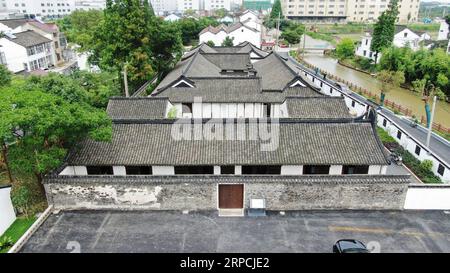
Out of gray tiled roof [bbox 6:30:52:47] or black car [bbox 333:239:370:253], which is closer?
black car [bbox 333:239:370:253]

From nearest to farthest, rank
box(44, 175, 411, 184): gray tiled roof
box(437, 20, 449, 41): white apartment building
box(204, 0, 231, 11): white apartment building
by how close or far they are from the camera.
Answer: box(44, 175, 411, 184): gray tiled roof, box(437, 20, 449, 41): white apartment building, box(204, 0, 231, 11): white apartment building

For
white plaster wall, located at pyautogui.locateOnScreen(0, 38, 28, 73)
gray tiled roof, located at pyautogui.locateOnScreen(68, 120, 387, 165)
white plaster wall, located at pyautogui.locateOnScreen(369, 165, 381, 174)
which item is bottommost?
white plaster wall, located at pyautogui.locateOnScreen(369, 165, 381, 174)

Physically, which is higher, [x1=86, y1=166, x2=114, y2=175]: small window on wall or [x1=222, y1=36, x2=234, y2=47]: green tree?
[x1=222, y1=36, x2=234, y2=47]: green tree

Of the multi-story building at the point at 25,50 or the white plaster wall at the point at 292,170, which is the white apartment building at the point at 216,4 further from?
the white plaster wall at the point at 292,170


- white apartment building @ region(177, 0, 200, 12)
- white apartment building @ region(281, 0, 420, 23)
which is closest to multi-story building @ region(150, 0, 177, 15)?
white apartment building @ region(177, 0, 200, 12)

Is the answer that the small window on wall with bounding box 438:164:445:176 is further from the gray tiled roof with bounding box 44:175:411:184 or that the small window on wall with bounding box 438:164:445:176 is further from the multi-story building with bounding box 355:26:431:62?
the multi-story building with bounding box 355:26:431:62

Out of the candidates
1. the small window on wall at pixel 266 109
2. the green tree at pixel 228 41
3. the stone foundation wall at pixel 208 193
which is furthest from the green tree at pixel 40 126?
the green tree at pixel 228 41

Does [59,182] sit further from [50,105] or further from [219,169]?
[219,169]
